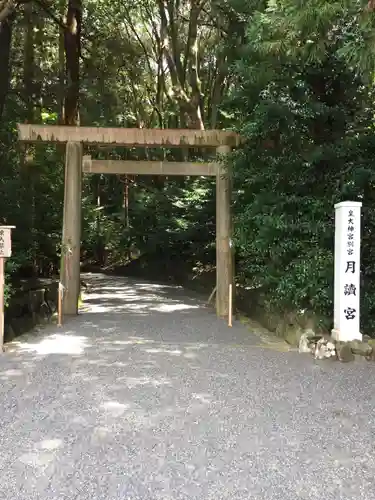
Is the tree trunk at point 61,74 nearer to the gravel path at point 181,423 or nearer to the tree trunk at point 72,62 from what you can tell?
the tree trunk at point 72,62

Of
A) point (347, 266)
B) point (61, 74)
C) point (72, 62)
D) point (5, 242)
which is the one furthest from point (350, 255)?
point (61, 74)

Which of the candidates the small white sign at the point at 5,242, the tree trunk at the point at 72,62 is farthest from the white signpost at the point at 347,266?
the tree trunk at the point at 72,62

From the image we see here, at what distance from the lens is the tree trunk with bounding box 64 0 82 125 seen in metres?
13.0

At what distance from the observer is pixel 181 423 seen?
3867 millimetres

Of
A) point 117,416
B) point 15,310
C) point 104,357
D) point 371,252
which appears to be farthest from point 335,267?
point 15,310

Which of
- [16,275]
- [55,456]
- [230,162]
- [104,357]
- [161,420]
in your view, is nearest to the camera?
[55,456]

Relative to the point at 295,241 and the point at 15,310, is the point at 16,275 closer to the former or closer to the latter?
the point at 15,310

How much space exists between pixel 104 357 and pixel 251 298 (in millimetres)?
5145

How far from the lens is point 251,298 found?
34.5ft

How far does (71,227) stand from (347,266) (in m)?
5.49

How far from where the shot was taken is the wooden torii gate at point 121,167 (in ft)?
30.1

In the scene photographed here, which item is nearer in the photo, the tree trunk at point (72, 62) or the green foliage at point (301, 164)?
the green foliage at point (301, 164)

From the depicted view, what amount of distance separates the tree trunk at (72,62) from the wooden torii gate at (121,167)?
4.17m

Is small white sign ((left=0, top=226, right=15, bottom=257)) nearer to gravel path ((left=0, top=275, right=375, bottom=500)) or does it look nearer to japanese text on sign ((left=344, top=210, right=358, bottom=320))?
gravel path ((left=0, top=275, right=375, bottom=500))
